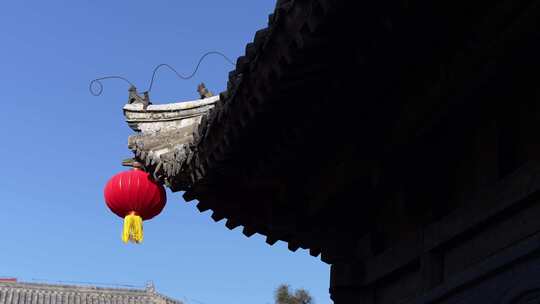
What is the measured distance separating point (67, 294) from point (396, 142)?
2903 cm

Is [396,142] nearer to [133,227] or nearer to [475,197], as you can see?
[475,197]

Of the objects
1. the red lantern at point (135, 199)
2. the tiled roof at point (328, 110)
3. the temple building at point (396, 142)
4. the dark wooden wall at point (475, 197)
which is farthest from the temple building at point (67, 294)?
the dark wooden wall at point (475, 197)

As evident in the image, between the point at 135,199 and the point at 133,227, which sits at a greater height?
the point at 135,199

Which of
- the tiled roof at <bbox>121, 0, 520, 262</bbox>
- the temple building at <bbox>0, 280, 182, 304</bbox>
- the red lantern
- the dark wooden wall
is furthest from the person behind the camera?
the temple building at <bbox>0, 280, 182, 304</bbox>

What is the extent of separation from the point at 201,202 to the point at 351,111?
2.12m

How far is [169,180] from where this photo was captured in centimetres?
652

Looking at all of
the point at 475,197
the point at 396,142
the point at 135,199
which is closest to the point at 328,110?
the point at 396,142

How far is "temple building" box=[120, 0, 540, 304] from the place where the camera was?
3639 mm

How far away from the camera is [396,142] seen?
4.62m

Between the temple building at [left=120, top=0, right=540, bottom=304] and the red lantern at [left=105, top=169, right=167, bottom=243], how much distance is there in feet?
6.68

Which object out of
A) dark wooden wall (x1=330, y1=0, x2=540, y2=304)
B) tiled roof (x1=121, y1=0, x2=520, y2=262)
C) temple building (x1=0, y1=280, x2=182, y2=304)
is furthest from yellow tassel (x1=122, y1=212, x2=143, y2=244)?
temple building (x1=0, y1=280, x2=182, y2=304)

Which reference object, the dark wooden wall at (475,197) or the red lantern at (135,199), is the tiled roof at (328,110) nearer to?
the dark wooden wall at (475,197)

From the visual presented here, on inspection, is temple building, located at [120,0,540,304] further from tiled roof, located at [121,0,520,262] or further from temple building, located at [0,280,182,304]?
temple building, located at [0,280,182,304]

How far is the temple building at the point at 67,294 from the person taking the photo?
104ft
